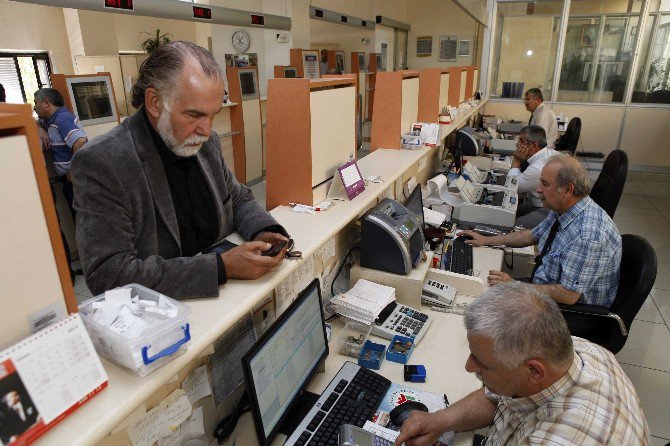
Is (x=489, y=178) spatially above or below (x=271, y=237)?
below

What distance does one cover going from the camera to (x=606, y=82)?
7.17 m

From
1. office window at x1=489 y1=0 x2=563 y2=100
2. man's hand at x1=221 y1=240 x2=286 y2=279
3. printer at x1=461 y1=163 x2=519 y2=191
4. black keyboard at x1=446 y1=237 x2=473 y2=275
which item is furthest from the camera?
office window at x1=489 y1=0 x2=563 y2=100

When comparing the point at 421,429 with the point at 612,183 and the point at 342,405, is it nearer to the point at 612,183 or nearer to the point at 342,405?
the point at 342,405

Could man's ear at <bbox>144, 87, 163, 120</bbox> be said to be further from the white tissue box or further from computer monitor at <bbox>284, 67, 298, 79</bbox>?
computer monitor at <bbox>284, 67, 298, 79</bbox>

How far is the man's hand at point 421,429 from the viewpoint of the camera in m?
1.27

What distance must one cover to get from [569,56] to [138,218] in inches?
322

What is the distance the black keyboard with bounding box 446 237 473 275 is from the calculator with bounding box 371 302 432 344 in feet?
1.93

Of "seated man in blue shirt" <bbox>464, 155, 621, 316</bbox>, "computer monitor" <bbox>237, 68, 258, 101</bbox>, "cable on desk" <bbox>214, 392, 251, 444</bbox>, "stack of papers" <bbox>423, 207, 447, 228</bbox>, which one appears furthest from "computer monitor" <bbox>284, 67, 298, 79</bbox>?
"cable on desk" <bbox>214, 392, 251, 444</bbox>

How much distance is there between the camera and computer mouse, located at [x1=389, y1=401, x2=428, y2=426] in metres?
1.34

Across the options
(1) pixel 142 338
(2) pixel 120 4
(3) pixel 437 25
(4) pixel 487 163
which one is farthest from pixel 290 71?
(1) pixel 142 338

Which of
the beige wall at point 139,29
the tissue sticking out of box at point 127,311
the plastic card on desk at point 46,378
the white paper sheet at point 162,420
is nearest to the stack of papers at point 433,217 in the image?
the white paper sheet at point 162,420

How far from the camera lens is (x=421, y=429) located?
1.29 meters

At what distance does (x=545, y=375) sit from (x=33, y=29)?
797 centimetres

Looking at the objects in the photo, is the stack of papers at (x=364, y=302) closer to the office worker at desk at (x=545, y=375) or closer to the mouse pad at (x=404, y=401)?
the mouse pad at (x=404, y=401)
